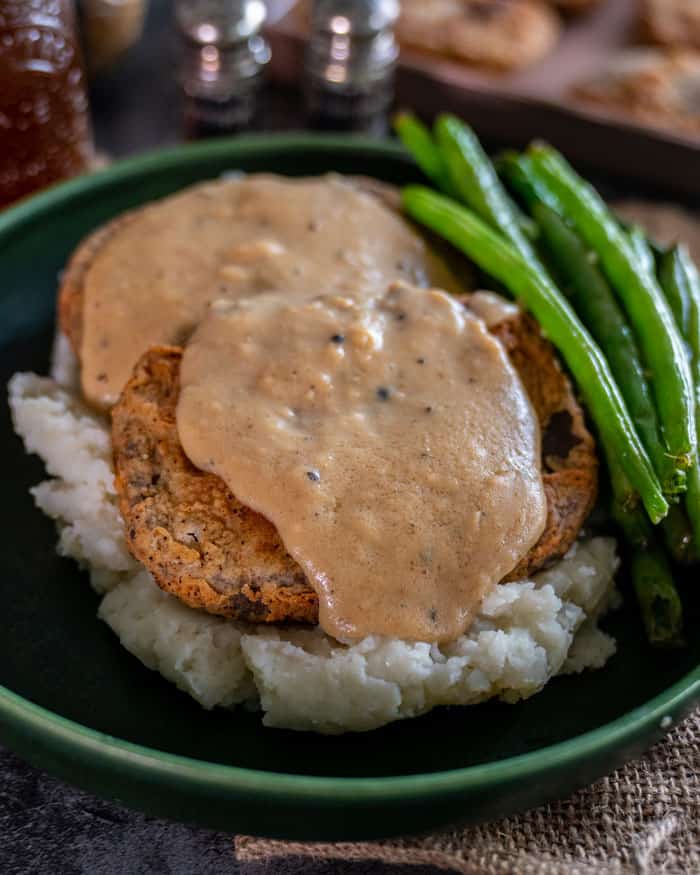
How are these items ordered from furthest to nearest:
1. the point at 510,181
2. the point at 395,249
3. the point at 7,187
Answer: the point at 7,187 → the point at 510,181 → the point at 395,249

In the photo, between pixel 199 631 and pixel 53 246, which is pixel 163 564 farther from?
pixel 53 246

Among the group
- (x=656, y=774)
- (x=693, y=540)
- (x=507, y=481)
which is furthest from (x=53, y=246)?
(x=656, y=774)

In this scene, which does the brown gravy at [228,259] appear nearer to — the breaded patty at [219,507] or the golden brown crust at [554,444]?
the breaded patty at [219,507]

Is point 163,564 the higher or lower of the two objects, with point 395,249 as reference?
lower

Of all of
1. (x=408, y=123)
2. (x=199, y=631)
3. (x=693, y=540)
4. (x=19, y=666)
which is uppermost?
(x=408, y=123)

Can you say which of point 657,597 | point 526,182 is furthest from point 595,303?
point 657,597

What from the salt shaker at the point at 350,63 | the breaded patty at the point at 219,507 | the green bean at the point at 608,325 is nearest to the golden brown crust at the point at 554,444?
the breaded patty at the point at 219,507

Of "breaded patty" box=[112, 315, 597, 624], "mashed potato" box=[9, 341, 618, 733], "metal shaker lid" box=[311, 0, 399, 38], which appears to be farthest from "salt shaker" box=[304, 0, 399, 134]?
"mashed potato" box=[9, 341, 618, 733]
